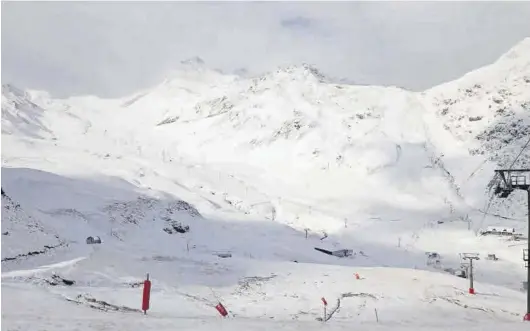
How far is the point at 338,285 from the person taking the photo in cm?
3922

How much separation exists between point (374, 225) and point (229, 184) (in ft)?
188

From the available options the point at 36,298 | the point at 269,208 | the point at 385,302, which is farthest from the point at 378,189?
the point at 36,298

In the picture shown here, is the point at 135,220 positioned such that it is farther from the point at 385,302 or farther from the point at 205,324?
the point at 205,324

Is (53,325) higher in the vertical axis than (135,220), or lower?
lower

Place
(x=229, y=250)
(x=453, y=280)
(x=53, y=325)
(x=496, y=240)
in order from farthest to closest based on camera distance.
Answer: (x=496, y=240) → (x=229, y=250) → (x=453, y=280) → (x=53, y=325)

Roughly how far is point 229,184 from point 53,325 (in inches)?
6944

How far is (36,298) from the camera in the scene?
61.9ft

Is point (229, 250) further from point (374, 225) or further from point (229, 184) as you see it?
point (229, 184)

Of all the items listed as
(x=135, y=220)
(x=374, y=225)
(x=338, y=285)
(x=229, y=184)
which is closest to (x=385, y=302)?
(x=338, y=285)

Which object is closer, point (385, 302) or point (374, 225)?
point (385, 302)

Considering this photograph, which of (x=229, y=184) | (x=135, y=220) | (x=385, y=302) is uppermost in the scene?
(x=229, y=184)

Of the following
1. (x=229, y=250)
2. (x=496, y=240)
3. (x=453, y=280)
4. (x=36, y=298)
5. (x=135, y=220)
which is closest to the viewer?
(x=36, y=298)

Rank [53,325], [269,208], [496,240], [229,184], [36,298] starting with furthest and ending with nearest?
[229,184], [269,208], [496,240], [36,298], [53,325]

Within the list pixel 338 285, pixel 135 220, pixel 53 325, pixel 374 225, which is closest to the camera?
pixel 53 325
